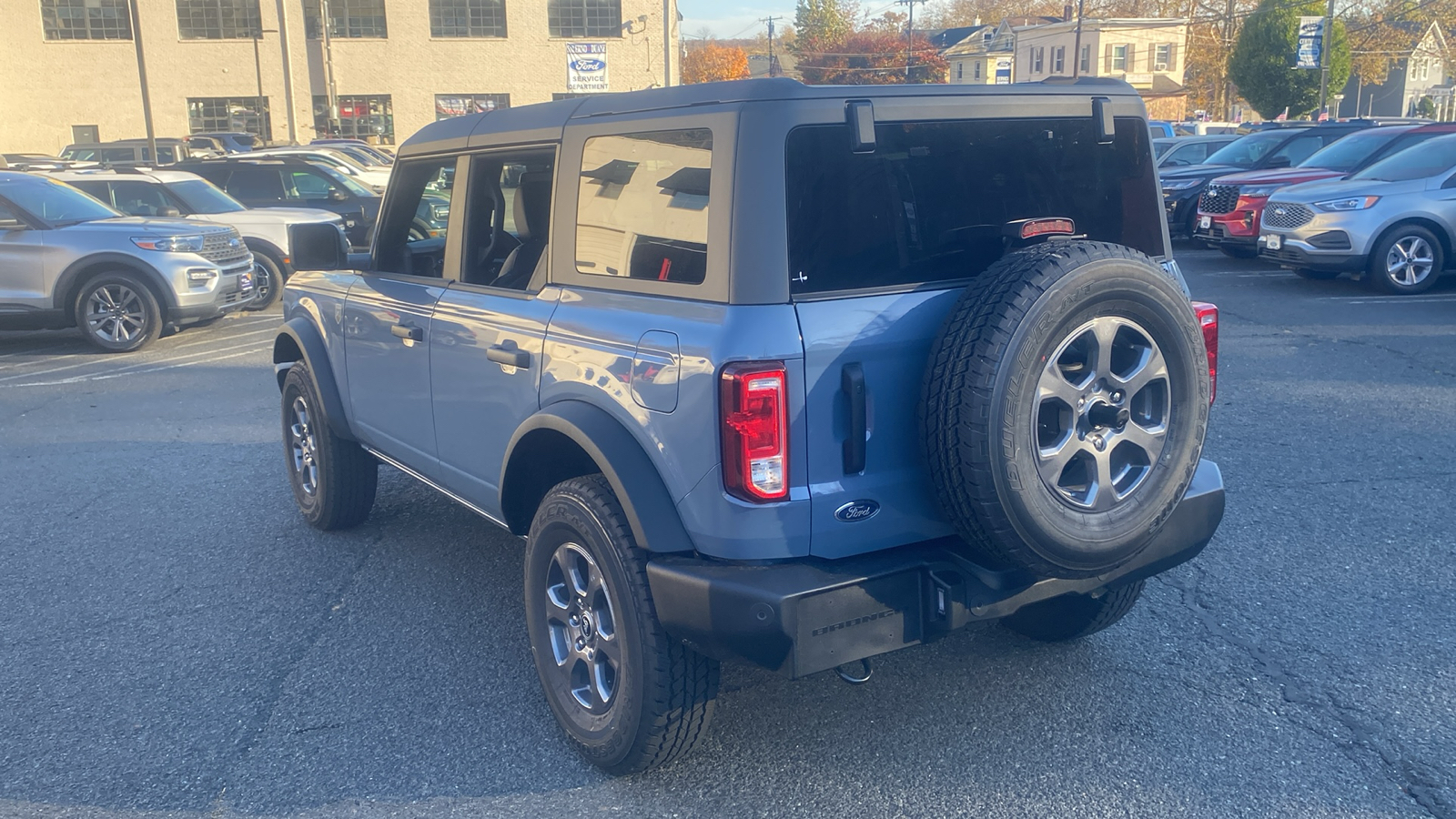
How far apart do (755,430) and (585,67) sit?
32.3 metres

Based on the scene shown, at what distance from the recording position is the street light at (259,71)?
128ft

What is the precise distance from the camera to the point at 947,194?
329 centimetres

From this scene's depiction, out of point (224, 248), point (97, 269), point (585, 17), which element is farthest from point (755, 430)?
point (585, 17)

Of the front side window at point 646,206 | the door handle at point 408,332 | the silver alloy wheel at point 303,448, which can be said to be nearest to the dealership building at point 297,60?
the silver alloy wheel at point 303,448

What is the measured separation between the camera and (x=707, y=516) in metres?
2.96

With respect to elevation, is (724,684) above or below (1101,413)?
below

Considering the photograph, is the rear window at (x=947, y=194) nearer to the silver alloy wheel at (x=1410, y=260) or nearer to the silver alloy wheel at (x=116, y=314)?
the silver alloy wheel at (x=1410, y=260)

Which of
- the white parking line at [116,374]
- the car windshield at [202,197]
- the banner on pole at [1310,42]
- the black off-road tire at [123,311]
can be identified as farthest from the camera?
the banner on pole at [1310,42]

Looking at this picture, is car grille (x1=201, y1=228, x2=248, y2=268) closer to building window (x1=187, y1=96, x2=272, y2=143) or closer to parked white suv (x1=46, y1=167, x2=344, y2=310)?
parked white suv (x1=46, y1=167, x2=344, y2=310)

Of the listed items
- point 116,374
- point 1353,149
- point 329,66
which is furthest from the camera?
point 329,66

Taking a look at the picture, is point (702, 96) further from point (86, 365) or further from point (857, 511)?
point (86, 365)

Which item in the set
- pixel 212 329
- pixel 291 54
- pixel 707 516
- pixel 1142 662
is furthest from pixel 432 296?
pixel 291 54

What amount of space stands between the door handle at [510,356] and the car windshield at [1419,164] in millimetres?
11661

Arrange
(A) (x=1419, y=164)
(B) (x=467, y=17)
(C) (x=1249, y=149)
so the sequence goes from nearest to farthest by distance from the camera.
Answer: (A) (x=1419, y=164), (C) (x=1249, y=149), (B) (x=467, y=17)
